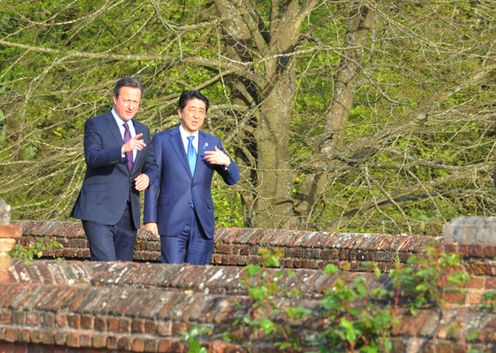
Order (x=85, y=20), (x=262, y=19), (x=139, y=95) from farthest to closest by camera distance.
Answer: (x=262, y=19) → (x=85, y=20) → (x=139, y=95)

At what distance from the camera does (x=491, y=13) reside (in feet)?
54.4

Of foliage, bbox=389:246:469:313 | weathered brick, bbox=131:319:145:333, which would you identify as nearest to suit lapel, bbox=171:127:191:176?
weathered brick, bbox=131:319:145:333

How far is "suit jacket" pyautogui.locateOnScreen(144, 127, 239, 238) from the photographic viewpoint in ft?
28.6

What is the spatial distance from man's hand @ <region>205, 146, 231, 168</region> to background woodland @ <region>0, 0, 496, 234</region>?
6.86 meters

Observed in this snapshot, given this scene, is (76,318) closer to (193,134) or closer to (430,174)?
(193,134)

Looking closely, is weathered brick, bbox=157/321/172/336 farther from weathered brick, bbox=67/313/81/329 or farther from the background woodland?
the background woodland

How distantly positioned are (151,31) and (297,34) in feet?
6.28

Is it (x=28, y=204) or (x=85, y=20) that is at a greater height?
(x=85, y=20)

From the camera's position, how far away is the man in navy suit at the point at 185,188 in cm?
868

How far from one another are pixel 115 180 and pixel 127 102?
1.70 ft

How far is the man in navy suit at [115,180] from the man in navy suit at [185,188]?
12 cm

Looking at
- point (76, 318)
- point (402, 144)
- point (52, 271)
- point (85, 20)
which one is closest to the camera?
point (76, 318)

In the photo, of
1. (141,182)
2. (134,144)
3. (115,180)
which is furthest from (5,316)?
(115,180)

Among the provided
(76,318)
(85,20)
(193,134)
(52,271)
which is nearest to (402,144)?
(85,20)
